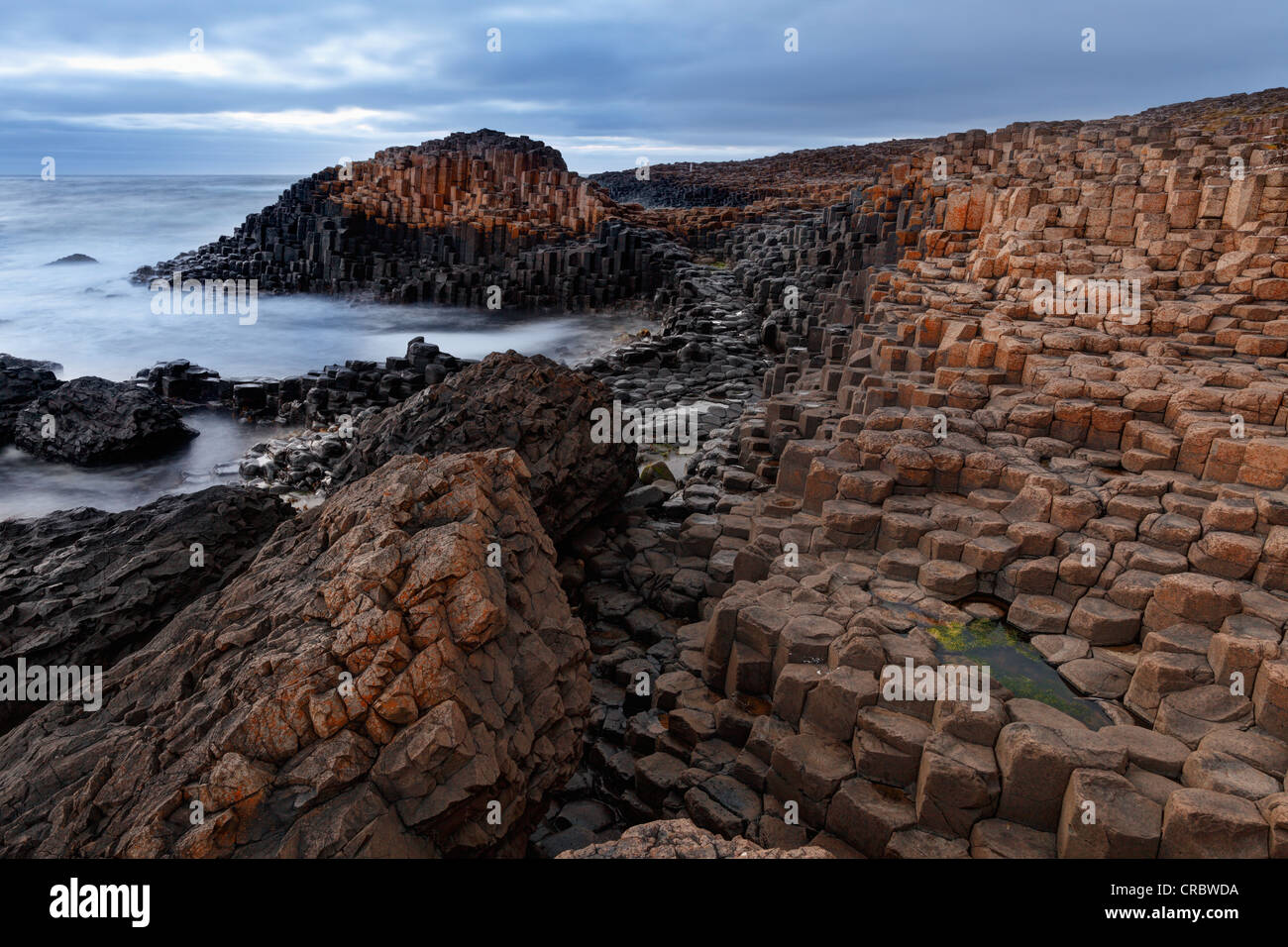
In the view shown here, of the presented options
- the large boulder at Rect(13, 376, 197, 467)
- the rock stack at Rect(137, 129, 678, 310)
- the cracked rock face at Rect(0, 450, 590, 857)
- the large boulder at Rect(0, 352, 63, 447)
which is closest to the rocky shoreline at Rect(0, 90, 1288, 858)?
the cracked rock face at Rect(0, 450, 590, 857)

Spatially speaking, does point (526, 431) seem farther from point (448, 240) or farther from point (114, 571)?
point (448, 240)

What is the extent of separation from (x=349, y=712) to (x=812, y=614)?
3982 millimetres

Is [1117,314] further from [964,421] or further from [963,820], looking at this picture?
[963,820]

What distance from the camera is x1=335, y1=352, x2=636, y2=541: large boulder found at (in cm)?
934

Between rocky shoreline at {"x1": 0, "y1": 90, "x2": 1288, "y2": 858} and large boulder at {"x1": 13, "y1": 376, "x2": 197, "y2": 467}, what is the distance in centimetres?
801

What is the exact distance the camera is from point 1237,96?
39.0 m

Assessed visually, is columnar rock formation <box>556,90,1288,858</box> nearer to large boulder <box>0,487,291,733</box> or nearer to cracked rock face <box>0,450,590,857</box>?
cracked rock face <box>0,450,590,857</box>

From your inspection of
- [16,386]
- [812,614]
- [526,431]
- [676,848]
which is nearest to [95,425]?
[16,386]

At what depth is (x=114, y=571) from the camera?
26.7 ft

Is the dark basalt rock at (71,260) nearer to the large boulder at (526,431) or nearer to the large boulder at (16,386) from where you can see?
the large boulder at (16,386)

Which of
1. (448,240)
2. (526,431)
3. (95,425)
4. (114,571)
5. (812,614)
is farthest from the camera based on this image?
(448,240)

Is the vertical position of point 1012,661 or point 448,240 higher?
point 448,240

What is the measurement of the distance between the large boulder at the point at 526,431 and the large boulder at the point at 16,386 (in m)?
12.8

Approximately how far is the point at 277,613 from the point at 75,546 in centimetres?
611
